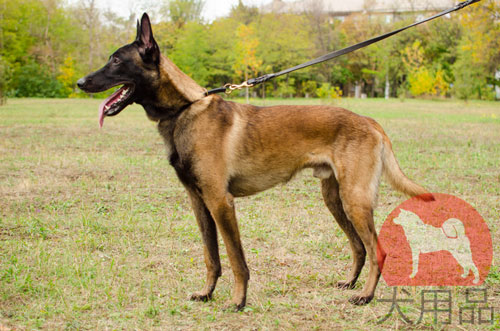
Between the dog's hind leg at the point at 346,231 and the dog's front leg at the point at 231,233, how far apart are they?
3.29ft

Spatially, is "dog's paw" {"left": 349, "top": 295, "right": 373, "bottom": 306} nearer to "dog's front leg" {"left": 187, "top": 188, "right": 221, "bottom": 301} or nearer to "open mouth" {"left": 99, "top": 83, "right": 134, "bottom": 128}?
"dog's front leg" {"left": 187, "top": 188, "right": 221, "bottom": 301}

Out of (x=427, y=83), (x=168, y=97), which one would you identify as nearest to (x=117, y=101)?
(x=168, y=97)

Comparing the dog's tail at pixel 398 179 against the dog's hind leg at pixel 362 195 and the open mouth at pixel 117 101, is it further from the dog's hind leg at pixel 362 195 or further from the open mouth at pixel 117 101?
the open mouth at pixel 117 101

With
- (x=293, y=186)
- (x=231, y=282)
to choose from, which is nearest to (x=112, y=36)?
(x=293, y=186)

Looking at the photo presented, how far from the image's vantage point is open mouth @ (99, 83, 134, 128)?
3941 millimetres

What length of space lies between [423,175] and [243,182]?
6.12 m

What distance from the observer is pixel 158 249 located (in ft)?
17.6

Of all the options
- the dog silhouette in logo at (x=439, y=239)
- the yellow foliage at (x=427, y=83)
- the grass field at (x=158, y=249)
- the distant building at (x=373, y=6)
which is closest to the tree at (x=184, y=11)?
the distant building at (x=373, y=6)

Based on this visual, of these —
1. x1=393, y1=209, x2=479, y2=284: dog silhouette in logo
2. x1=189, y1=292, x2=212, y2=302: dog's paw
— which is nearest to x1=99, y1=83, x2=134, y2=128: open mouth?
x1=189, y1=292, x2=212, y2=302: dog's paw

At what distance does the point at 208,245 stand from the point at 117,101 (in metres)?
1.43

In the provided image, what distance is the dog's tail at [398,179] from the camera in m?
4.17

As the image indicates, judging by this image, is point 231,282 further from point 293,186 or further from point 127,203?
point 293,186

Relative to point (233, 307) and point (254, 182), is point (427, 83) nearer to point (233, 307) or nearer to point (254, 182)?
point (254, 182)

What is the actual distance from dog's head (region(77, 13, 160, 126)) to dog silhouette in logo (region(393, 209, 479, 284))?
300 cm
